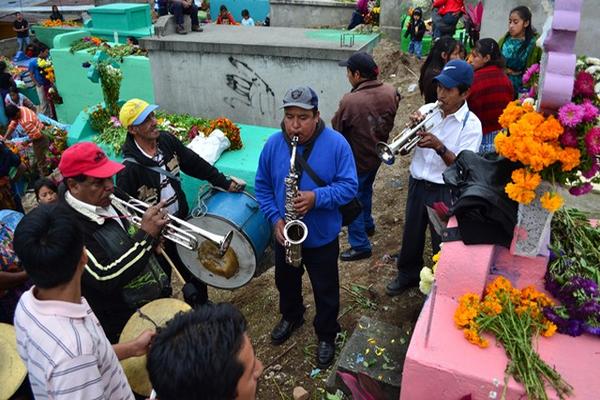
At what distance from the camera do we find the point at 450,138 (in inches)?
165

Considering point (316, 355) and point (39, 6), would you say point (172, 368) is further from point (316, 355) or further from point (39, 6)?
point (39, 6)

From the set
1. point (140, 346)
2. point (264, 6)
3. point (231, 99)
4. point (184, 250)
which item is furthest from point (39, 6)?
point (140, 346)

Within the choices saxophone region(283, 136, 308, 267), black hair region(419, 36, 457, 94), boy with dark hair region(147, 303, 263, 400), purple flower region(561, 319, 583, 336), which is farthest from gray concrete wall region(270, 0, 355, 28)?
boy with dark hair region(147, 303, 263, 400)

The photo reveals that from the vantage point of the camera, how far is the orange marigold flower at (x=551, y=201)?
2.65 metres

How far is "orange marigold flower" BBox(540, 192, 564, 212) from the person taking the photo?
2646 mm

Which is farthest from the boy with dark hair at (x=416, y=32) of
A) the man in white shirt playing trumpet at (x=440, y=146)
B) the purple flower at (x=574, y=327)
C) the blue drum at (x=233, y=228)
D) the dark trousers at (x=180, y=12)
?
the purple flower at (x=574, y=327)

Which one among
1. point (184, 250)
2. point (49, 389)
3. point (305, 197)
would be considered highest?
point (305, 197)

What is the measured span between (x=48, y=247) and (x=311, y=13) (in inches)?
659

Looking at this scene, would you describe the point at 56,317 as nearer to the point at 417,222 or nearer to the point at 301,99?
the point at 301,99

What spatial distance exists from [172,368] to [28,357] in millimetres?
944

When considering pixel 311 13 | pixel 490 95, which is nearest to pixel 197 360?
pixel 490 95

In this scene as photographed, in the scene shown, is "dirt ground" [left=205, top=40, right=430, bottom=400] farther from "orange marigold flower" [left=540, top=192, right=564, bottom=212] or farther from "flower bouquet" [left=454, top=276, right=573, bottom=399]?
"orange marigold flower" [left=540, top=192, right=564, bottom=212]

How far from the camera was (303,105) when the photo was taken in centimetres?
362

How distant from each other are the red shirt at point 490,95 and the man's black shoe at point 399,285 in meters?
1.88
